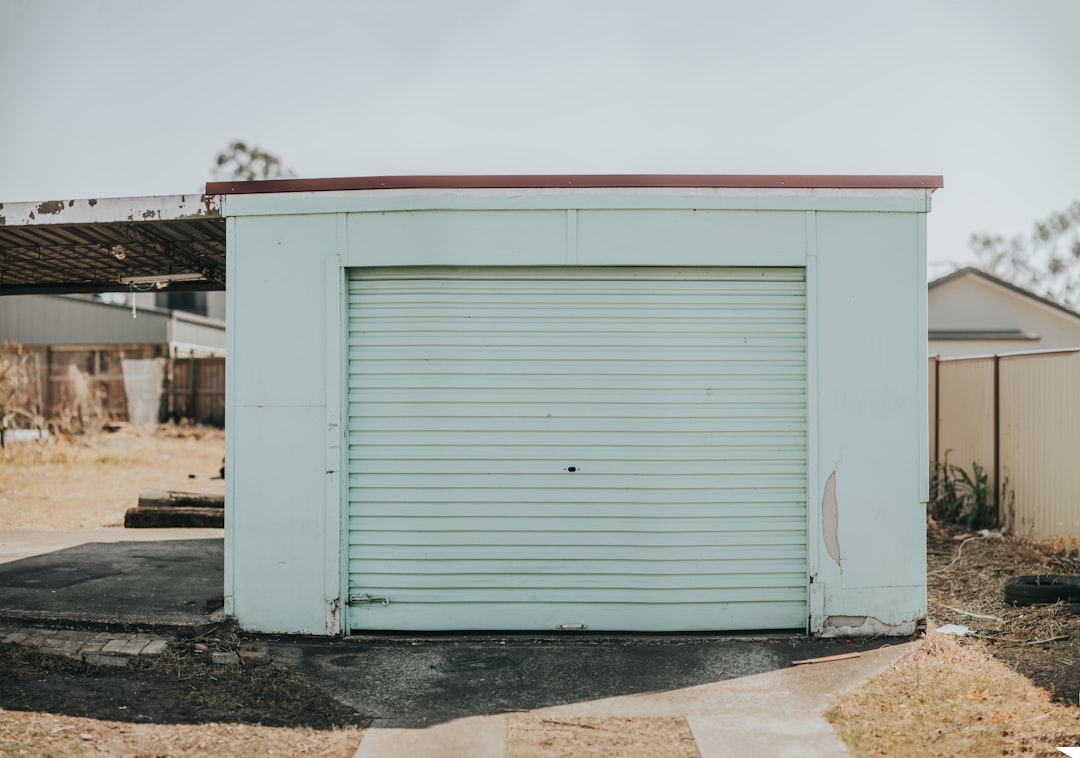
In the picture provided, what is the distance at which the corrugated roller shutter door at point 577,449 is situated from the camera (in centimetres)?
651

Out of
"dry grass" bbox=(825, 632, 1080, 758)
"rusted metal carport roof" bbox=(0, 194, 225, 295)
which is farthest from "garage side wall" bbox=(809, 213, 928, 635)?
"rusted metal carport roof" bbox=(0, 194, 225, 295)

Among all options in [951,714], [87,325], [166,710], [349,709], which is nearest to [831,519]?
[951,714]

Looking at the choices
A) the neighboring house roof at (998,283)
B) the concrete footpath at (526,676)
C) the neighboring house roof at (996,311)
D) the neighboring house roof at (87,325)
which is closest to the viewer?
the concrete footpath at (526,676)

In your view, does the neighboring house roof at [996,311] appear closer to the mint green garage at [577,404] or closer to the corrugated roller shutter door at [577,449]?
the mint green garage at [577,404]

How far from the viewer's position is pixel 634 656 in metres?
6.03

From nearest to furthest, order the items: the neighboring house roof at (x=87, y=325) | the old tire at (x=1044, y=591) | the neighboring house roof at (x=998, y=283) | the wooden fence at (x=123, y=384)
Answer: the old tire at (x=1044, y=591), the neighboring house roof at (x=998, y=283), the wooden fence at (x=123, y=384), the neighboring house roof at (x=87, y=325)

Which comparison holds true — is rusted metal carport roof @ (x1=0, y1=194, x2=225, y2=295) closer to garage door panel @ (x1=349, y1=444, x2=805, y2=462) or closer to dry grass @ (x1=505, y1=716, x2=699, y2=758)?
garage door panel @ (x1=349, y1=444, x2=805, y2=462)

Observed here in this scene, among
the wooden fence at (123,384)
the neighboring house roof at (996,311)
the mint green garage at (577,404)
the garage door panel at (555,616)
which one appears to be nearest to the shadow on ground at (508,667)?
the garage door panel at (555,616)

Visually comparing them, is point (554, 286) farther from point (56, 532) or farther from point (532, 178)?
point (56, 532)

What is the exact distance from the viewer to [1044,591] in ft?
23.8

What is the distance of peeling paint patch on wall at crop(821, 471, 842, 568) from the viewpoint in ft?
21.1

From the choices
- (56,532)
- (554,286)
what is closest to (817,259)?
(554,286)

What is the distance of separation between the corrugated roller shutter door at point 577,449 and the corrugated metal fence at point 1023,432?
15.7 ft

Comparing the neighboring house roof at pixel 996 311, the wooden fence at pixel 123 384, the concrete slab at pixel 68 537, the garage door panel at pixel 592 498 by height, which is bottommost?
the concrete slab at pixel 68 537
